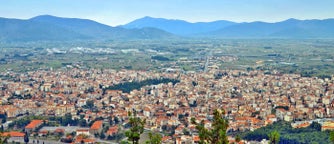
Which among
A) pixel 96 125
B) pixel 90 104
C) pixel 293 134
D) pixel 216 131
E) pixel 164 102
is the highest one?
pixel 216 131

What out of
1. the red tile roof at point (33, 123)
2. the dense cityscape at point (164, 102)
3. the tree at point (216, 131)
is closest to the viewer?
the tree at point (216, 131)

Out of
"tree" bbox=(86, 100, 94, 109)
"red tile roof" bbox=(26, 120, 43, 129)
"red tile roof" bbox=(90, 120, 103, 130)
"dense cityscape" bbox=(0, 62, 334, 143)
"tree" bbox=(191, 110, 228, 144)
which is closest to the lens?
"tree" bbox=(191, 110, 228, 144)

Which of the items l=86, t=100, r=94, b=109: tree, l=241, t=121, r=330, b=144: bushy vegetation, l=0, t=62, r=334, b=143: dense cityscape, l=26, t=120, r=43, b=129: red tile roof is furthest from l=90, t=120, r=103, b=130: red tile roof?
l=241, t=121, r=330, b=144: bushy vegetation

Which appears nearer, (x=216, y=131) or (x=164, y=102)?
(x=216, y=131)

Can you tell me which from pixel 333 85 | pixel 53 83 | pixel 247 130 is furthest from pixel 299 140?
pixel 53 83

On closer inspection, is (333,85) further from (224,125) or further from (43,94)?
(224,125)

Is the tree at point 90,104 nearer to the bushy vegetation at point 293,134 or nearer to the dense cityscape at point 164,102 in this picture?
the dense cityscape at point 164,102

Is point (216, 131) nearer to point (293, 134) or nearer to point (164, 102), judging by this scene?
point (293, 134)

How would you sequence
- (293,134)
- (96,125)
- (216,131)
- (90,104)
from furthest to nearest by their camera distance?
(90,104)
(96,125)
(293,134)
(216,131)

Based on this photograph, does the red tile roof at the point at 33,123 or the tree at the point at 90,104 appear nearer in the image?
the red tile roof at the point at 33,123

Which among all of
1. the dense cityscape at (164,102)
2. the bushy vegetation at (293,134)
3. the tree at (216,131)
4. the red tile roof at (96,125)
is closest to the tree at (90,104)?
the dense cityscape at (164,102)

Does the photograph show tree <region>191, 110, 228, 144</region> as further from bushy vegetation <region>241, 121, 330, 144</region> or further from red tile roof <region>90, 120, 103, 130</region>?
red tile roof <region>90, 120, 103, 130</region>

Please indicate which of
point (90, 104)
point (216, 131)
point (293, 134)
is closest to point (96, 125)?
point (90, 104)
